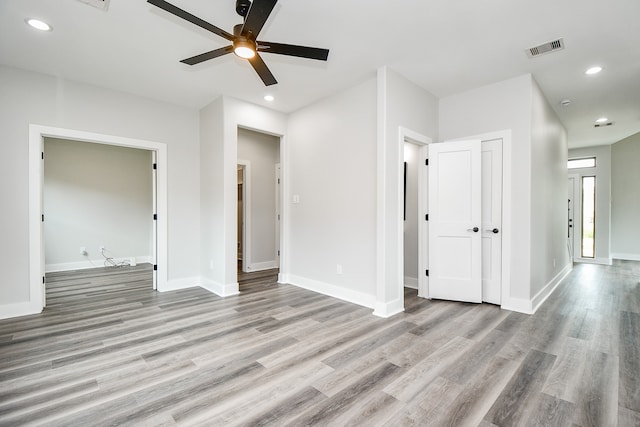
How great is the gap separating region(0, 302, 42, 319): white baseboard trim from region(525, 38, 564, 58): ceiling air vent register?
621 cm

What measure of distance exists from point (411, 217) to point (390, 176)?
147 cm

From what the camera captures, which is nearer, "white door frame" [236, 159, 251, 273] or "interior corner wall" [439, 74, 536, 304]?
"interior corner wall" [439, 74, 536, 304]

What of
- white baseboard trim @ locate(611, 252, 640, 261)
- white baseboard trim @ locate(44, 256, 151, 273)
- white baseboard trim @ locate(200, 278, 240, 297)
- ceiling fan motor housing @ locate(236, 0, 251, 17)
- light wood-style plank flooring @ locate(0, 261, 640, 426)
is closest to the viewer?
light wood-style plank flooring @ locate(0, 261, 640, 426)

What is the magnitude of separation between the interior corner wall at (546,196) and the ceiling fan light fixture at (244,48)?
3.36 metres

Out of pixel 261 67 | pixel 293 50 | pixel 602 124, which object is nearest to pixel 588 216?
pixel 602 124

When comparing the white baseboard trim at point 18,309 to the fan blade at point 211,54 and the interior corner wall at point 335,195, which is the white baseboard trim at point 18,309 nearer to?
the interior corner wall at point 335,195

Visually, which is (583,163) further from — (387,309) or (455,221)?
(387,309)

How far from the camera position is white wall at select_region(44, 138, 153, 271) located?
597 centimetres

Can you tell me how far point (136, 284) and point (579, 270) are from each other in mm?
8593

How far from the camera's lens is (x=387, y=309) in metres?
3.38

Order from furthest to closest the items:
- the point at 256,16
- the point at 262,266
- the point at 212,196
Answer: the point at 262,266 → the point at 212,196 → the point at 256,16

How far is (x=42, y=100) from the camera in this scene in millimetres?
3562

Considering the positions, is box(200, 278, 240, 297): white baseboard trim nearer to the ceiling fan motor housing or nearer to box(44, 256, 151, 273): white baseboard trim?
the ceiling fan motor housing

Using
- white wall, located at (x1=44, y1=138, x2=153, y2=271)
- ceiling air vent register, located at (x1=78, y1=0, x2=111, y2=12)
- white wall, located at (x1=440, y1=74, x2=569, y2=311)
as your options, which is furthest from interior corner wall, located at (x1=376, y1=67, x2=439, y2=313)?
white wall, located at (x1=44, y1=138, x2=153, y2=271)
